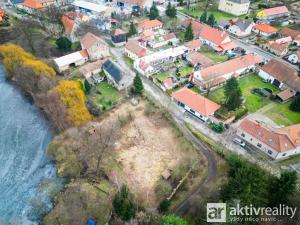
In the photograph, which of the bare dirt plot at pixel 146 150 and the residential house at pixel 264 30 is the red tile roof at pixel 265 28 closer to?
the residential house at pixel 264 30

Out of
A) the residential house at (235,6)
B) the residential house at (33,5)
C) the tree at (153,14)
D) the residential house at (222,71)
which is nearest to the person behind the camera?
the residential house at (222,71)

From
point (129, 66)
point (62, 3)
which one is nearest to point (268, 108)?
point (129, 66)

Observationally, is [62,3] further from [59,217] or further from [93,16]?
[59,217]

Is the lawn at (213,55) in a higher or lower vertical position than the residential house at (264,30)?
lower

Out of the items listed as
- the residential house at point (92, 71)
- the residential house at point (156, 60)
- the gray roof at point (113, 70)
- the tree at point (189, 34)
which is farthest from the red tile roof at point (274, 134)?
the tree at point (189, 34)

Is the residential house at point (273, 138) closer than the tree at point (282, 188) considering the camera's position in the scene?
No

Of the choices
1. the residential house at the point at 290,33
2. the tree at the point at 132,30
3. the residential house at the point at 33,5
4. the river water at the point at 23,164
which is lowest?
the river water at the point at 23,164

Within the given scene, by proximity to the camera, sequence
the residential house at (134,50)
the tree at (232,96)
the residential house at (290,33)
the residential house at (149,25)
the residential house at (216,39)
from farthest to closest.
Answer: the residential house at (149,25)
the residential house at (290,33)
the residential house at (216,39)
the residential house at (134,50)
the tree at (232,96)

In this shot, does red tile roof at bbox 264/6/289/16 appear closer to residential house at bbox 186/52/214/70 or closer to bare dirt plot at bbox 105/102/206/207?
residential house at bbox 186/52/214/70
